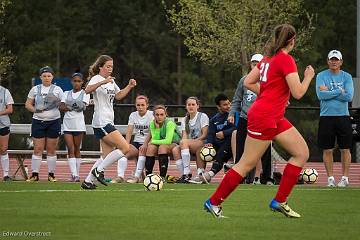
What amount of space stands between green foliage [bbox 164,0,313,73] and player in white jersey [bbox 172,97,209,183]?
21.3m

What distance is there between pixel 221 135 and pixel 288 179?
866 centimetres

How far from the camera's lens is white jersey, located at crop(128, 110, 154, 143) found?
76.5ft

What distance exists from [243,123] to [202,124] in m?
1.89

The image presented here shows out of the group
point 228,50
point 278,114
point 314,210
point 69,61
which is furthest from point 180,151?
point 69,61

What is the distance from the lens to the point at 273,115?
13.5 meters

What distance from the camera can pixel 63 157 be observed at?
1260 inches

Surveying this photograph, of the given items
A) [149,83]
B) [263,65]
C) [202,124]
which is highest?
[263,65]

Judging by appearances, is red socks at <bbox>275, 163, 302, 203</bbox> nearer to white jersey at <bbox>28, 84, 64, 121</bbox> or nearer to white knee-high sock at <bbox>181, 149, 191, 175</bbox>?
white knee-high sock at <bbox>181, 149, 191, 175</bbox>

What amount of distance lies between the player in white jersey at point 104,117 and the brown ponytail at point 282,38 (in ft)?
16.9

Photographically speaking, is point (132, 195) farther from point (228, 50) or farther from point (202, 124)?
point (228, 50)

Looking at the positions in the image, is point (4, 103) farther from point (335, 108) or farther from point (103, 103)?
point (335, 108)

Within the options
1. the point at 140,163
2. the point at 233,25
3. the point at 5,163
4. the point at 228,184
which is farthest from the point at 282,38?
the point at 233,25

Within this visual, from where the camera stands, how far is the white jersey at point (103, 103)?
18797 mm

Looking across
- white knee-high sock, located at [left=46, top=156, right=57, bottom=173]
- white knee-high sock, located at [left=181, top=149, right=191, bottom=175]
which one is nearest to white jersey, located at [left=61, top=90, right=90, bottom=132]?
white knee-high sock, located at [left=46, top=156, right=57, bottom=173]
